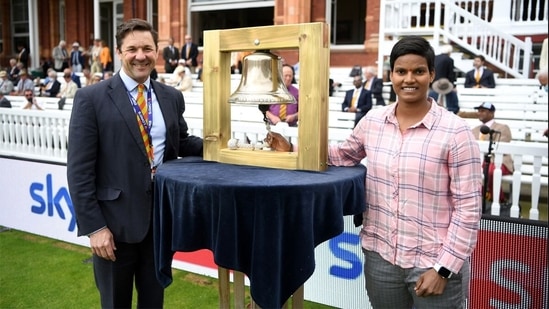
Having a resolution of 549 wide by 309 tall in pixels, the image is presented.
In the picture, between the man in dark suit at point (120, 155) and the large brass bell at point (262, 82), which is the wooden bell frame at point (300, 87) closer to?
the large brass bell at point (262, 82)

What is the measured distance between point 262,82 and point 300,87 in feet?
0.64

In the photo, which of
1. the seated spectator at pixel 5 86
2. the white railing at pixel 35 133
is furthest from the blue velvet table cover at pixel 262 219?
the seated spectator at pixel 5 86

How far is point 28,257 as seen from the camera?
4.91 m

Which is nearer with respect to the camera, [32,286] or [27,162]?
[32,286]

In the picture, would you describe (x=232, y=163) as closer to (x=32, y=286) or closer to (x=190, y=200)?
(x=190, y=200)

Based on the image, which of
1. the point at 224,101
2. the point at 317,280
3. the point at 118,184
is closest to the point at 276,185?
the point at 224,101

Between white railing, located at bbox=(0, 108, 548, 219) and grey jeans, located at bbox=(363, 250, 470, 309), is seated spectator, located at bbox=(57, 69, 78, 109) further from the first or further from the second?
grey jeans, located at bbox=(363, 250, 470, 309)

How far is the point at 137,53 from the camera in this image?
237cm

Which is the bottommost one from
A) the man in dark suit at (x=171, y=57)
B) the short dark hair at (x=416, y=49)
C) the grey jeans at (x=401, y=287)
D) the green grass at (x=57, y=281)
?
the green grass at (x=57, y=281)

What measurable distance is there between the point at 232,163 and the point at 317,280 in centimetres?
193

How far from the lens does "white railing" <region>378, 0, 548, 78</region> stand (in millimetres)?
12531

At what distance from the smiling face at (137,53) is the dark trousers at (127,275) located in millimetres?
807

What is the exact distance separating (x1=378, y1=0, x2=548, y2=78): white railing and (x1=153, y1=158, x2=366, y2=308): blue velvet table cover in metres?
11.6

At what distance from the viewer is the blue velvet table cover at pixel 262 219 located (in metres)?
1.85
